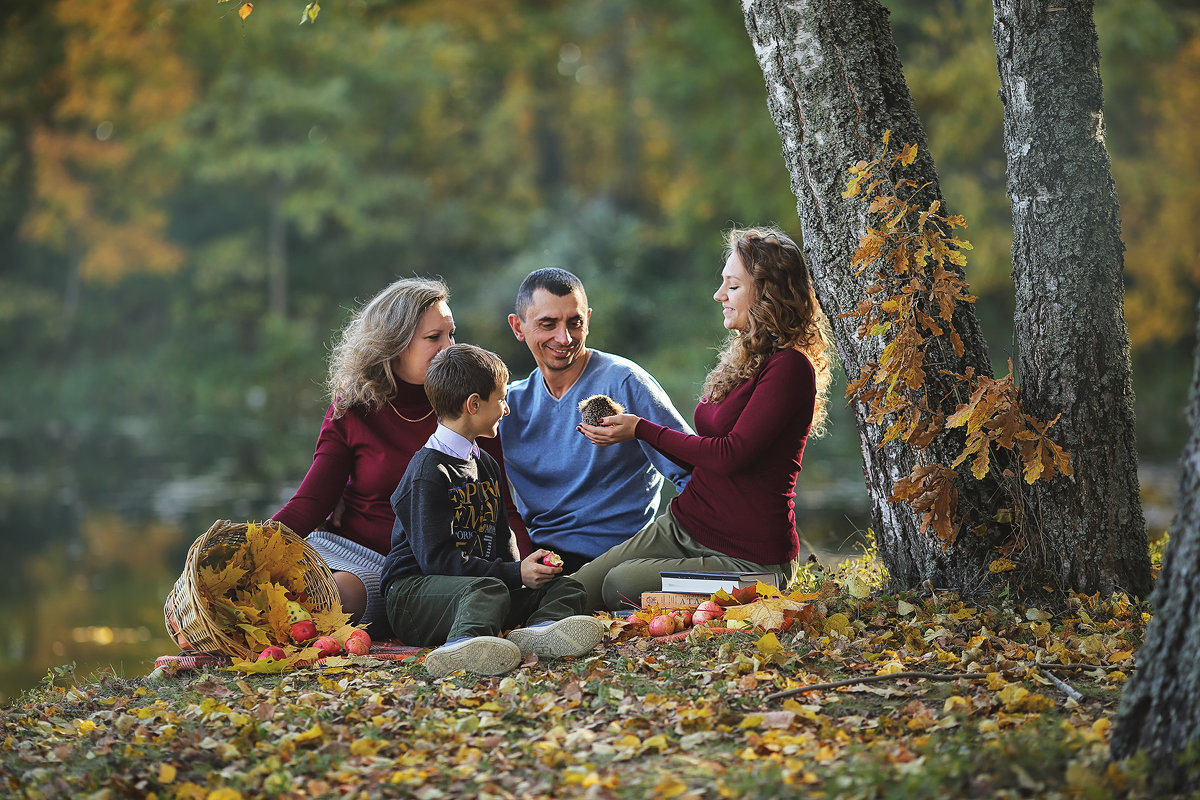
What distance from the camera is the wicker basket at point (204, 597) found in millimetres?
3680

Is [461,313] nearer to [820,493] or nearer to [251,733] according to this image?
[820,493]

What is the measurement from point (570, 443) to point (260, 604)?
1.36 m

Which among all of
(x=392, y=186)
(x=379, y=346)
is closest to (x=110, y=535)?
(x=379, y=346)

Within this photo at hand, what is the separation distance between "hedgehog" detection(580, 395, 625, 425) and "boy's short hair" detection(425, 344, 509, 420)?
16.0 inches

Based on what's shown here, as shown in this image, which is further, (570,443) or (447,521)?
(570,443)

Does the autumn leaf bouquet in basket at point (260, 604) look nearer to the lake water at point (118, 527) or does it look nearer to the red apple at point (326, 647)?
the red apple at point (326, 647)

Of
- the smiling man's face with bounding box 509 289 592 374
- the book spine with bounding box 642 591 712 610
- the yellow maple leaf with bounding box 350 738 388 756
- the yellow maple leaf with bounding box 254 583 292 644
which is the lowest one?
the yellow maple leaf with bounding box 350 738 388 756

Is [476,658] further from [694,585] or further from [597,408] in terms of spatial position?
[597,408]

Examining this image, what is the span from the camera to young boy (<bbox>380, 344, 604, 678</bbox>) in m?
3.57

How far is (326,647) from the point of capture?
149 inches

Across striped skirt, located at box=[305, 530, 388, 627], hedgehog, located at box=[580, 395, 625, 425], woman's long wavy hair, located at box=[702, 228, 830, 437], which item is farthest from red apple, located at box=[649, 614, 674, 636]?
striped skirt, located at box=[305, 530, 388, 627]

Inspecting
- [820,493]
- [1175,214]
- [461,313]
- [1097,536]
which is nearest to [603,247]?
[461,313]

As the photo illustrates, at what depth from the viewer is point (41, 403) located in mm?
21391

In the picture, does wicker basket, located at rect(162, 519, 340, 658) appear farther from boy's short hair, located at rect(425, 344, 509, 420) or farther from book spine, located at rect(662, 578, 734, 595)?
book spine, located at rect(662, 578, 734, 595)
